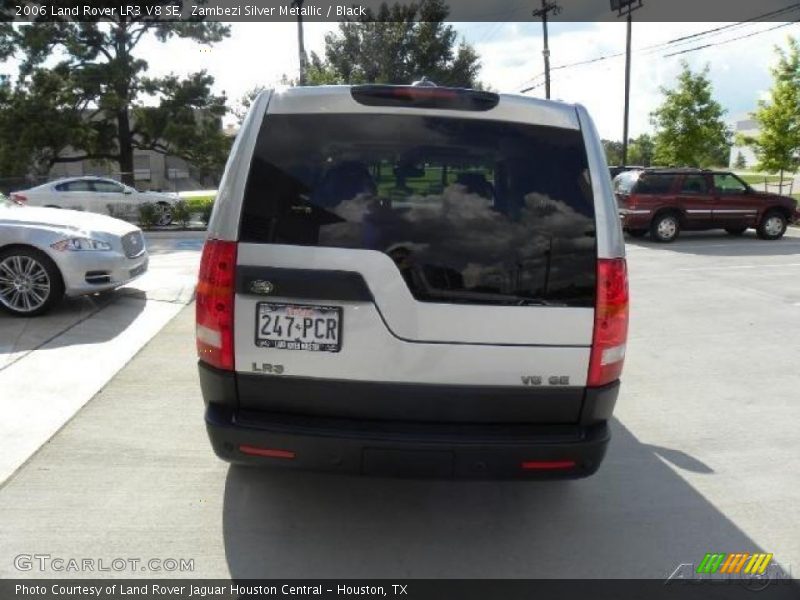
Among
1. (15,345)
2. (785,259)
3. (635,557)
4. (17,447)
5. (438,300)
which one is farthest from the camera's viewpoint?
(785,259)

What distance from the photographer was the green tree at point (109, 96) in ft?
82.7

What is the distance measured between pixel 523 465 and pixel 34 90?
28.5m

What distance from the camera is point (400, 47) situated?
47.1 meters

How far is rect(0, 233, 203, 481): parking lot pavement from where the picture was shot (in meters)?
4.29

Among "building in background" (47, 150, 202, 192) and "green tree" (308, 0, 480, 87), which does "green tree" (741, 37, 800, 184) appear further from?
"building in background" (47, 150, 202, 192)

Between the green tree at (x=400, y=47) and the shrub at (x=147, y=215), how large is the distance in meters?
30.4

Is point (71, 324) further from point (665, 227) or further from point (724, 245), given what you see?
point (724, 245)

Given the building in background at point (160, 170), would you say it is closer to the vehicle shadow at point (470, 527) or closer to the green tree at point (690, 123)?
the green tree at point (690, 123)

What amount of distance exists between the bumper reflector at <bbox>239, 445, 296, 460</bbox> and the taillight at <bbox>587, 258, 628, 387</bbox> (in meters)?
1.29

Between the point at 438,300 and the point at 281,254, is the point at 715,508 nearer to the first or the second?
the point at 438,300

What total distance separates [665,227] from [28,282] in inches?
524

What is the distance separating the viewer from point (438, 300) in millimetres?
2678

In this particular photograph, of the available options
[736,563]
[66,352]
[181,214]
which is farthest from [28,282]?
[181,214]

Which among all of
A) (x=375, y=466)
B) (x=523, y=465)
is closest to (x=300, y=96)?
(x=375, y=466)
